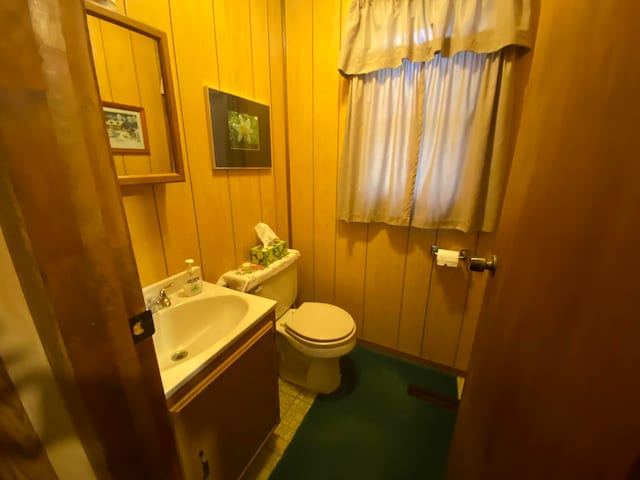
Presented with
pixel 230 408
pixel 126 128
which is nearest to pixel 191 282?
pixel 230 408

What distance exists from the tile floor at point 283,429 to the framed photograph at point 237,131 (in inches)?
56.5

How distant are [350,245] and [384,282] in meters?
0.35

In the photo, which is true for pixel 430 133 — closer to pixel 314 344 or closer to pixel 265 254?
pixel 265 254

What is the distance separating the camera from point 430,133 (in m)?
1.44

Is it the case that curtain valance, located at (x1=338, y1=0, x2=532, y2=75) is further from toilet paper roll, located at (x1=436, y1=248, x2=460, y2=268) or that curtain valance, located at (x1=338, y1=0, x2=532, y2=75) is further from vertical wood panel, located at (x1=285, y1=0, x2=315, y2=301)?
toilet paper roll, located at (x1=436, y1=248, x2=460, y2=268)

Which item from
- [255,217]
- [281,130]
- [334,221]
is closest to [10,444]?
[255,217]

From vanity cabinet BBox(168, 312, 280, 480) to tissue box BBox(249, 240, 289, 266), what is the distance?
1.64 feet

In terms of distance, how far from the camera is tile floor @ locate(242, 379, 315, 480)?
1.23 meters

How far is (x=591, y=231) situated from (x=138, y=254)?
1315mm

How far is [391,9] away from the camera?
1.36 metres

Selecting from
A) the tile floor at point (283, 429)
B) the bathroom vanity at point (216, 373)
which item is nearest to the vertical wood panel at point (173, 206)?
the bathroom vanity at point (216, 373)

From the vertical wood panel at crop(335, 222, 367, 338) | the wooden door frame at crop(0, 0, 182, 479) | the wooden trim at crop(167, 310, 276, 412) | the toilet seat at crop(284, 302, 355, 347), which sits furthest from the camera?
the vertical wood panel at crop(335, 222, 367, 338)

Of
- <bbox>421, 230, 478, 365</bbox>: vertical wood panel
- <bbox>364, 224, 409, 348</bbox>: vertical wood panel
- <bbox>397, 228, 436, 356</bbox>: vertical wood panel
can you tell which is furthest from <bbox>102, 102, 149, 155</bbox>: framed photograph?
<bbox>421, 230, 478, 365</bbox>: vertical wood panel

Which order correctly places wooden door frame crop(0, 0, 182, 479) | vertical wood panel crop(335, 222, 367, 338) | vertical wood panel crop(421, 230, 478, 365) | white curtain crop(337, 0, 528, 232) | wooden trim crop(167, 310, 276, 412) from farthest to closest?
vertical wood panel crop(335, 222, 367, 338)
vertical wood panel crop(421, 230, 478, 365)
white curtain crop(337, 0, 528, 232)
wooden trim crop(167, 310, 276, 412)
wooden door frame crop(0, 0, 182, 479)
